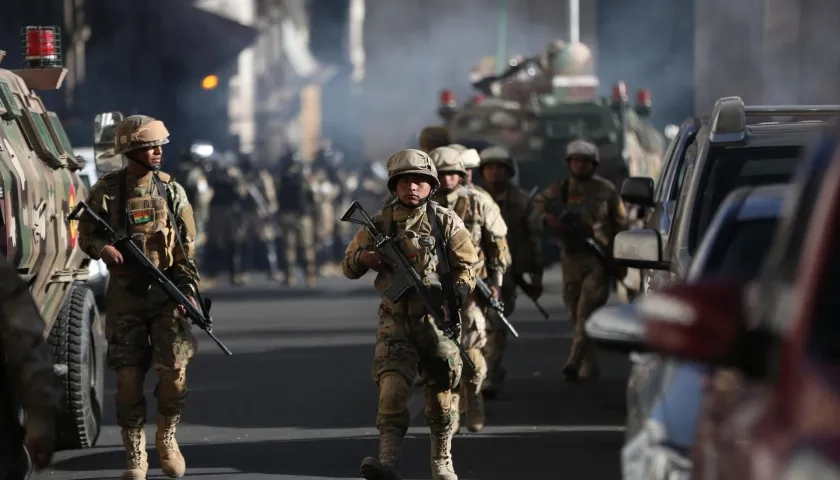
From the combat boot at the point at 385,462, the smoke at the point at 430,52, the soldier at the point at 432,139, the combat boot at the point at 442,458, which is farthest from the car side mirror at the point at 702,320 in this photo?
the smoke at the point at 430,52

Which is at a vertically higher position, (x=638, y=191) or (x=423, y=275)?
(x=638, y=191)

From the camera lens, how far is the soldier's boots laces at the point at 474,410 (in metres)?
10.9

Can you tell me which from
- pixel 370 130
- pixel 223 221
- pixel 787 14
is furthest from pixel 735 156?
pixel 370 130

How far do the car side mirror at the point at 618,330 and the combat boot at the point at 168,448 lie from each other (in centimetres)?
446

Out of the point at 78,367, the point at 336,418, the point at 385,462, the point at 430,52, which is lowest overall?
the point at 336,418

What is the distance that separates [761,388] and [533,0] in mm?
53822

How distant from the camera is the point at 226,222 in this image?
91.9ft

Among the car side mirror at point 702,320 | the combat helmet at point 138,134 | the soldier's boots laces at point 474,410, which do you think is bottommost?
the soldier's boots laces at point 474,410

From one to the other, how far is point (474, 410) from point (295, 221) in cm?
1815

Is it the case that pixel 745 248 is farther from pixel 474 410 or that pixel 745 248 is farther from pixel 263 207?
pixel 263 207

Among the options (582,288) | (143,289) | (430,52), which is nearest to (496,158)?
(582,288)

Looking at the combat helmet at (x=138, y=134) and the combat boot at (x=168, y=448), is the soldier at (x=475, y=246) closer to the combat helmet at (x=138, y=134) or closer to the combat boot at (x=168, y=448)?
the combat boot at (x=168, y=448)

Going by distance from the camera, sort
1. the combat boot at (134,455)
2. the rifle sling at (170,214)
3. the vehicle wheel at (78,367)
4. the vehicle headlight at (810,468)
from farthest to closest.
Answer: the vehicle wheel at (78,367)
the rifle sling at (170,214)
the combat boot at (134,455)
the vehicle headlight at (810,468)

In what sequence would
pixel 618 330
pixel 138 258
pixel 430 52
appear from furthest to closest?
pixel 430 52, pixel 138 258, pixel 618 330
